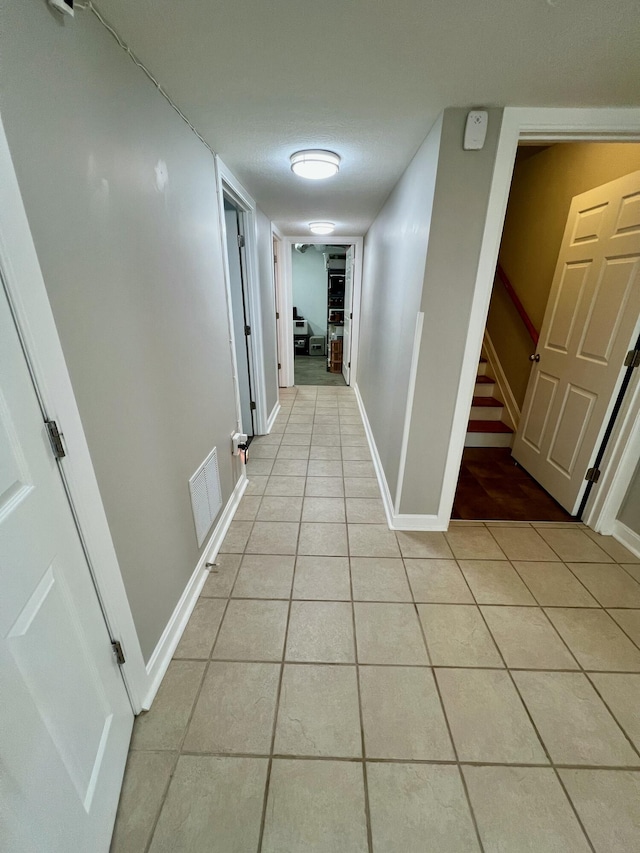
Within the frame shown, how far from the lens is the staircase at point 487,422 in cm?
314

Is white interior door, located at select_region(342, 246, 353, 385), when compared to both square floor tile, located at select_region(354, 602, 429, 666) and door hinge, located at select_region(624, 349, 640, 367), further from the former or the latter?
square floor tile, located at select_region(354, 602, 429, 666)

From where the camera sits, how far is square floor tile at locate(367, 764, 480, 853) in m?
0.88

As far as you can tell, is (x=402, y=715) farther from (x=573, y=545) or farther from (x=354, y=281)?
(x=354, y=281)

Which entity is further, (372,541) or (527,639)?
(372,541)

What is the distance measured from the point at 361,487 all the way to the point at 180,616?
4.86 feet

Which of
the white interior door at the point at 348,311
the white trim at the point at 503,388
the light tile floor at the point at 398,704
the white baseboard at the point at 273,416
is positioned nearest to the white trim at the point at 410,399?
the light tile floor at the point at 398,704

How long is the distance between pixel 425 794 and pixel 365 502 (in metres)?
1.47

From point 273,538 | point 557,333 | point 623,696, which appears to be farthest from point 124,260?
point 557,333

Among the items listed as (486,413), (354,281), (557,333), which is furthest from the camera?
(354,281)

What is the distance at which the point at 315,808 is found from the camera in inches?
36.7

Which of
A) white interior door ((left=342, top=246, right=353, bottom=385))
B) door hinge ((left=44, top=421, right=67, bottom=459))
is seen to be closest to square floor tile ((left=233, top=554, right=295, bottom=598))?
door hinge ((left=44, top=421, right=67, bottom=459))

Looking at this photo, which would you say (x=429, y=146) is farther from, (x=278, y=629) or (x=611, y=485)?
(x=278, y=629)

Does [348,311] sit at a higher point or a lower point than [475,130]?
lower

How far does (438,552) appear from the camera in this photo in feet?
6.16
